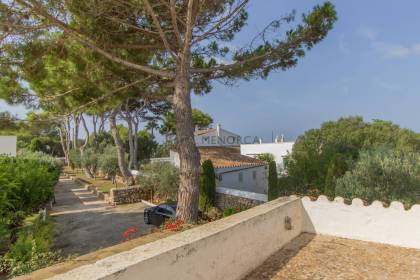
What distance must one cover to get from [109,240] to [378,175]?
9751mm

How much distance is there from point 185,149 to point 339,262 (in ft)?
16.7

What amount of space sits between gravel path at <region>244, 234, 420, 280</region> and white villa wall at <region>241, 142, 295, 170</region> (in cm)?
2775

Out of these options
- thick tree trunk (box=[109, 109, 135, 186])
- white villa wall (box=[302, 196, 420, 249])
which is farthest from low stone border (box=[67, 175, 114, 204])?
white villa wall (box=[302, 196, 420, 249])

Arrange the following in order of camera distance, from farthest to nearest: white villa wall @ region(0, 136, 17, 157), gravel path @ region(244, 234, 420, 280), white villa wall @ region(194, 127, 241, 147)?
white villa wall @ region(194, 127, 241, 147) → white villa wall @ region(0, 136, 17, 157) → gravel path @ region(244, 234, 420, 280)

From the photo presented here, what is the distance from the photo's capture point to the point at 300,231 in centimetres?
707

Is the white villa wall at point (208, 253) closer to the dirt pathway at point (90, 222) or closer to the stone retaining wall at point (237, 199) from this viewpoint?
the stone retaining wall at point (237, 199)

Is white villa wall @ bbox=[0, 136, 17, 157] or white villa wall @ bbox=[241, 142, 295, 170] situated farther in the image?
white villa wall @ bbox=[241, 142, 295, 170]

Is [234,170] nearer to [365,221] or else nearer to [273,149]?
[365,221]

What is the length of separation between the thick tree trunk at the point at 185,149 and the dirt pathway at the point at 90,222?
3.10 metres

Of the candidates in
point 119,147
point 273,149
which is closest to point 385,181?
point 119,147

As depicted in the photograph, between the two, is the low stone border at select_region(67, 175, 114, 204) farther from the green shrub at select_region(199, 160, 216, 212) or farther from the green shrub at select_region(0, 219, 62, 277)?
the green shrub at select_region(0, 219, 62, 277)

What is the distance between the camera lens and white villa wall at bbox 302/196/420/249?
5.96 meters

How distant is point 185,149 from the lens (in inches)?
349

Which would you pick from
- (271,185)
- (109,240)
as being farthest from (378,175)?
(109,240)
